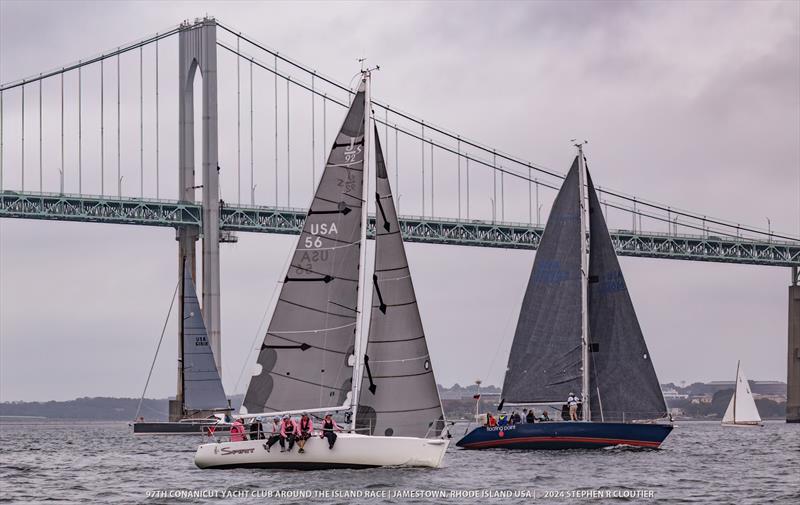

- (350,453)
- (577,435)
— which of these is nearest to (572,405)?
(577,435)

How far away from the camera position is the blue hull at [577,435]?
29.9m

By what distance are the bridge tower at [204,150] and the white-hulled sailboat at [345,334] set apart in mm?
39305

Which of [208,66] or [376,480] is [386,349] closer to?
[376,480]

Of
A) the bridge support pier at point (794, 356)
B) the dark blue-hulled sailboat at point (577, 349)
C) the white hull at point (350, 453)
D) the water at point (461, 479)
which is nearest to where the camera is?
the water at point (461, 479)

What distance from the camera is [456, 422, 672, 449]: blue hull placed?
98.1 ft

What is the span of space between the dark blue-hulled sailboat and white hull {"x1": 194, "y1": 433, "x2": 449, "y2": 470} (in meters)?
8.66

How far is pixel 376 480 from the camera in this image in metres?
20.7

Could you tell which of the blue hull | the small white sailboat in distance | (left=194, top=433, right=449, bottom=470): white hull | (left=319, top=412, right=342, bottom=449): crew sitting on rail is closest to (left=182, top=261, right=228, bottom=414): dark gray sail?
the blue hull

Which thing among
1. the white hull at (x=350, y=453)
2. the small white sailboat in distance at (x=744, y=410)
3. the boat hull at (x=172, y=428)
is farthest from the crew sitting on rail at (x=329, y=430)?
the small white sailboat in distance at (x=744, y=410)

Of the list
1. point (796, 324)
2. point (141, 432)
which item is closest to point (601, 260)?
point (141, 432)

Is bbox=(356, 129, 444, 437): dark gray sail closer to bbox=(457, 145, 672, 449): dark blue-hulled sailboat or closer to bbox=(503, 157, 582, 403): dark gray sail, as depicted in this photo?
bbox=(457, 145, 672, 449): dark blue-hulled sailboat

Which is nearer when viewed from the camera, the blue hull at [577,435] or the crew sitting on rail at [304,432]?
the crew sitting on rail at [304,432]

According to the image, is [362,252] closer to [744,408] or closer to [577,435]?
[577,435]

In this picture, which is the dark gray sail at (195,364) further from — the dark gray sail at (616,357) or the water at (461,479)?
the dark gray sail at (616,357)
